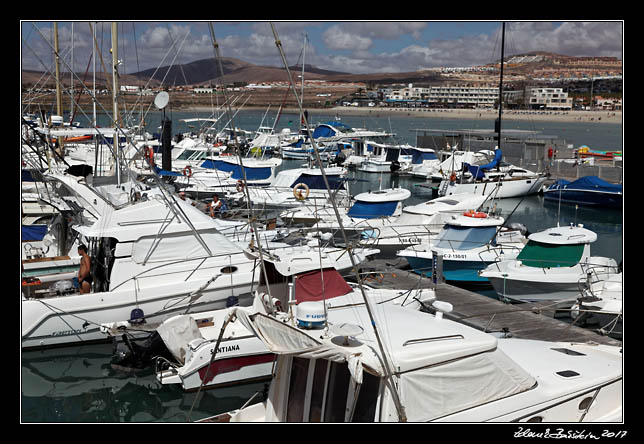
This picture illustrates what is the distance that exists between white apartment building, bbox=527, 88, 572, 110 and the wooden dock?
16900 cm

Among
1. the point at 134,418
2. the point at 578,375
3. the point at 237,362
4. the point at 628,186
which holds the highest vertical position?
the point at 628,186

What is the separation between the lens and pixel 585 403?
8.34 metres

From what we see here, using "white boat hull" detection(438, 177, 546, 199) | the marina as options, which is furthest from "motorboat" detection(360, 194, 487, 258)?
"white boat hull" detection(438, 177, 546, 199)

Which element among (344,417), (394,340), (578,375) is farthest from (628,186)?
(344,417)

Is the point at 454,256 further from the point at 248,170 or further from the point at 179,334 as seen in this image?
the point at 248,170

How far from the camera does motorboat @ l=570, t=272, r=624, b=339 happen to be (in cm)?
1380

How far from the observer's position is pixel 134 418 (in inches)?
457

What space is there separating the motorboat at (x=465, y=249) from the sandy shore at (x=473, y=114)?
13432cm

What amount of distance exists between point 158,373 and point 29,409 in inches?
91.7

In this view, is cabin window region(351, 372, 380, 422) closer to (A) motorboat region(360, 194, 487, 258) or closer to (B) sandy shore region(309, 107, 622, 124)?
(A) motorboat region(360, 194, 487, 258)

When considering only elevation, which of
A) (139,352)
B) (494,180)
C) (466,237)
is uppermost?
(494,180)

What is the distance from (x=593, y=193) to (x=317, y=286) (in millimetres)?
25770

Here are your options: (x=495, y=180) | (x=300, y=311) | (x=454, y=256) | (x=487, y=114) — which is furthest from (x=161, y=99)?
(x=487, y=114)

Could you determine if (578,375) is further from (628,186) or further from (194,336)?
(194,336)
